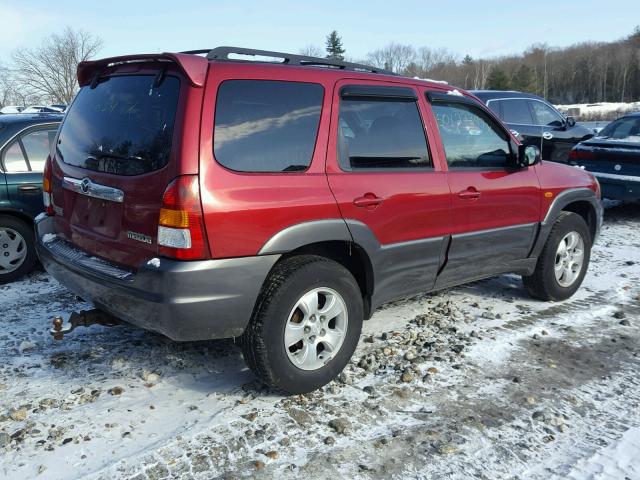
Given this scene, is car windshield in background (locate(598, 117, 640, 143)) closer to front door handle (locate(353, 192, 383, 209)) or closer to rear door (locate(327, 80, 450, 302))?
rear door (locate(327, 80, 450, 302))

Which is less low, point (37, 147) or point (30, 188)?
point (37, 147)

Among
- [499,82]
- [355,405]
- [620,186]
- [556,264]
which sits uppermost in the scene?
[499,82]

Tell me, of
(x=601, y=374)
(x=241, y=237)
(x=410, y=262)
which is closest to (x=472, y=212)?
(x=410, y=262)

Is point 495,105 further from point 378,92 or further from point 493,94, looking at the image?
point 378,92

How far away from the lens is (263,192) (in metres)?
2.99

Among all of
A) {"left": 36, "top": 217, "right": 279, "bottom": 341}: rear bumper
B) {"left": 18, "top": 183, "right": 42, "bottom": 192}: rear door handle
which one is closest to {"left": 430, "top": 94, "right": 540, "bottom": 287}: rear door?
{"left": 36, "top": 217, "right": 279, "bottom": 341}: rear bumper

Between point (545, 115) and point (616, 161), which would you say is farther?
point (545, 115)

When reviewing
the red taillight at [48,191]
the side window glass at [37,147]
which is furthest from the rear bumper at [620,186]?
the red taillight at [48,191]

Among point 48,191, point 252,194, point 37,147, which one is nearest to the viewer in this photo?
point 252,194

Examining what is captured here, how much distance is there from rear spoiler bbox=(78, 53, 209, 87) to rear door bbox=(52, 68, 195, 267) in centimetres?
5

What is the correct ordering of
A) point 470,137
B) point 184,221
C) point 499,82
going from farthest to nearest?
1. point 499,82
2. point 470,137
3. point 184,221

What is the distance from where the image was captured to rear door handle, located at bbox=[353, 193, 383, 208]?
3391mm

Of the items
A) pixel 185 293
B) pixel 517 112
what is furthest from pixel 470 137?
pixel 517 112

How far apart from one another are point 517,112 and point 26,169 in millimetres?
8318
